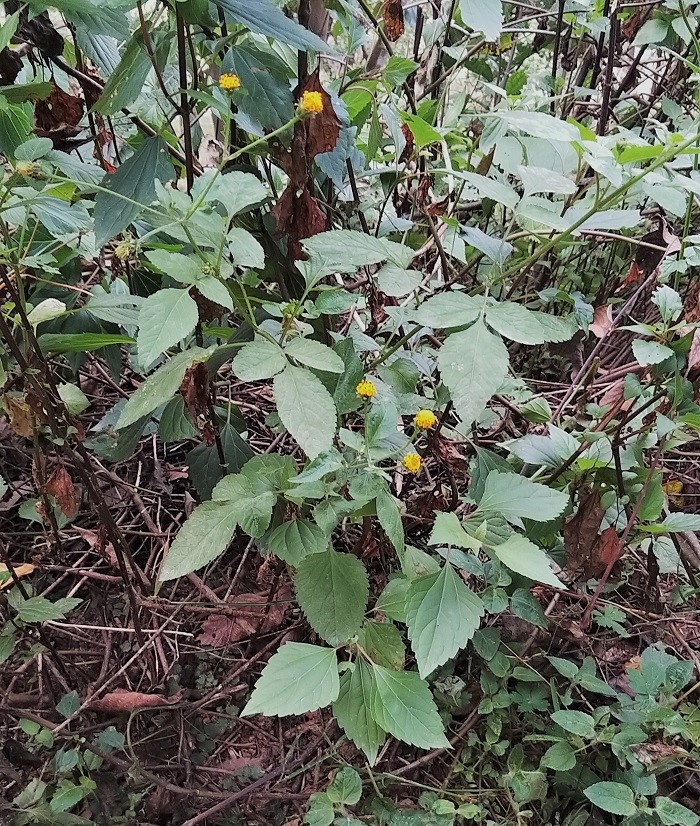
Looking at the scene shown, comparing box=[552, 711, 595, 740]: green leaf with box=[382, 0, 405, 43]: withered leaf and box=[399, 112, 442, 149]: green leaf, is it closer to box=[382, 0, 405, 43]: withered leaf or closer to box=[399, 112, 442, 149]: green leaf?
box=[399, 112, 442, 149]: green leaf

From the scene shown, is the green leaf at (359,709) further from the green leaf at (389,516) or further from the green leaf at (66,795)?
the green leaf at (66,795)

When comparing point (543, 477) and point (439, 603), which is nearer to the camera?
point (439, 603)

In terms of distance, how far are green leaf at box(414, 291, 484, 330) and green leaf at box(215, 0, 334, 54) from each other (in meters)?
0.28

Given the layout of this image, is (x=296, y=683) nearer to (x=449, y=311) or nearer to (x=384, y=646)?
(x=384, y=646)

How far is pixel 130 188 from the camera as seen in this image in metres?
0.73

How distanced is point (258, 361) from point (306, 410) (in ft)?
0.26

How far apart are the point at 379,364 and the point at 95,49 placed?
565 millimetres

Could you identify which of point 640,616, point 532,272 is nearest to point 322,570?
point 640,616

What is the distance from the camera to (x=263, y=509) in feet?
2.23

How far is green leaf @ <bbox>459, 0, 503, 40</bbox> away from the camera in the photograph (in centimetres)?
66

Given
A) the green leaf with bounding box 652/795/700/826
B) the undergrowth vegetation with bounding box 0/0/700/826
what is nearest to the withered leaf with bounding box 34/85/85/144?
the undergrowth vegetation with bounding box 0/0/700/826

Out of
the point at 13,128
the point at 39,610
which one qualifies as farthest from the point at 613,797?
the point at 13,128

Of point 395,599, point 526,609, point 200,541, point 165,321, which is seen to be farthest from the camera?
point 526,609

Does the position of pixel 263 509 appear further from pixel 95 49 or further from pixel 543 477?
pixel 95 49
